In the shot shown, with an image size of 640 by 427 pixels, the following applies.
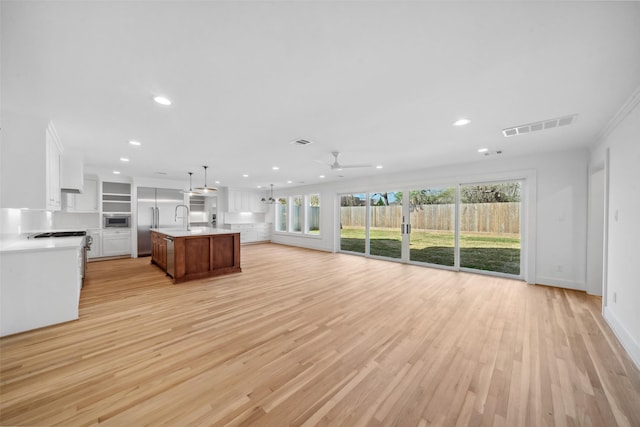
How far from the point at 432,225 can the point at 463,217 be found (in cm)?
75

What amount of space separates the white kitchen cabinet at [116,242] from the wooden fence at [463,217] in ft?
25.1

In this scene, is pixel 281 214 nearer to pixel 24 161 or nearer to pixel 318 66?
pixel 24 161

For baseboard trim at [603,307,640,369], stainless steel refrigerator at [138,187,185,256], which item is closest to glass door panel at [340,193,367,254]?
baseboard trim at [603,307,640,369]

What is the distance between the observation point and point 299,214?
9.98 meters

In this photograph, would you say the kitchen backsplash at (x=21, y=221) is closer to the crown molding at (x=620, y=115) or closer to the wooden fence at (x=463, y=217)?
the wooden fence at (x=463, y=217)

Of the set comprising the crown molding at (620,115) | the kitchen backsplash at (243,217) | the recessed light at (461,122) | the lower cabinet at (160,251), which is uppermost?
the recessed light at (461,122)

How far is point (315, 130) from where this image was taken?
3.23m

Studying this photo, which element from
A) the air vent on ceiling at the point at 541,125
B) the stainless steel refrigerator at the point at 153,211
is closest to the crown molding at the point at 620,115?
Result: the air vent on ceiling at the point at 541,125

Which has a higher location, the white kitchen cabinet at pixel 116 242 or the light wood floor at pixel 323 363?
the white kitchen cabinet at pixel 116 242

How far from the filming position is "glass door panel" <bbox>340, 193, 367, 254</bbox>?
24.7 ft

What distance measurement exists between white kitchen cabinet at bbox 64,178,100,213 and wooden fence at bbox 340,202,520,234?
27.1ft

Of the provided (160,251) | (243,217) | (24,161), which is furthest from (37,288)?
(243,217)

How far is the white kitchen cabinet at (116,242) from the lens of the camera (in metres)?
6.88

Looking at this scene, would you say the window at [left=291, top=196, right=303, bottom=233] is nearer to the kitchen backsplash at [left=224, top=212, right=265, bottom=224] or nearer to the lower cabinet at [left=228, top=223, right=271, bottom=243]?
the lower cabinet at [left=228, top=223, right=271, bottom=243]
